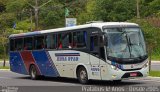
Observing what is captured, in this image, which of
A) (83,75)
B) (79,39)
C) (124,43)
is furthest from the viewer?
(79,39)

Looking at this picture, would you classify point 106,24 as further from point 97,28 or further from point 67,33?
point 67,33

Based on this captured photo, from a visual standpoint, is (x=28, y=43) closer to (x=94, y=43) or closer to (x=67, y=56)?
(x=67, y=56)

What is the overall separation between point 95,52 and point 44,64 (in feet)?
17.8

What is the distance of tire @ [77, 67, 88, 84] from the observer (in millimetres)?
21381

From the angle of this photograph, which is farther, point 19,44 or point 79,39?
point 19,44

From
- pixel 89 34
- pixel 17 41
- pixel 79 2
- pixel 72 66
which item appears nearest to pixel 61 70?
pixel 72 66

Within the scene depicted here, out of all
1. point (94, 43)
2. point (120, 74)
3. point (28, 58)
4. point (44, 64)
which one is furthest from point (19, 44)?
point (120, 74)

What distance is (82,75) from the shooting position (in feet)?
71.2

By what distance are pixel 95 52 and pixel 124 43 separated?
138cm

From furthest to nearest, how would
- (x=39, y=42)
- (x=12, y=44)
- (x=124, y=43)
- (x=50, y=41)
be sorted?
1. (x=12, y=44)
2. (x=39, y=42)
3. (x=50, y=41)
4. (x=124, y=43)

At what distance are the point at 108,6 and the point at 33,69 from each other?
36.3 meters

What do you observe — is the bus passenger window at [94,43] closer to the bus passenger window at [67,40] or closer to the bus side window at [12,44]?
the bus passenger window at [67,40]

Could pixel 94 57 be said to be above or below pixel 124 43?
below

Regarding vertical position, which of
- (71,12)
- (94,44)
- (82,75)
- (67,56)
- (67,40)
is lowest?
(82,75)
